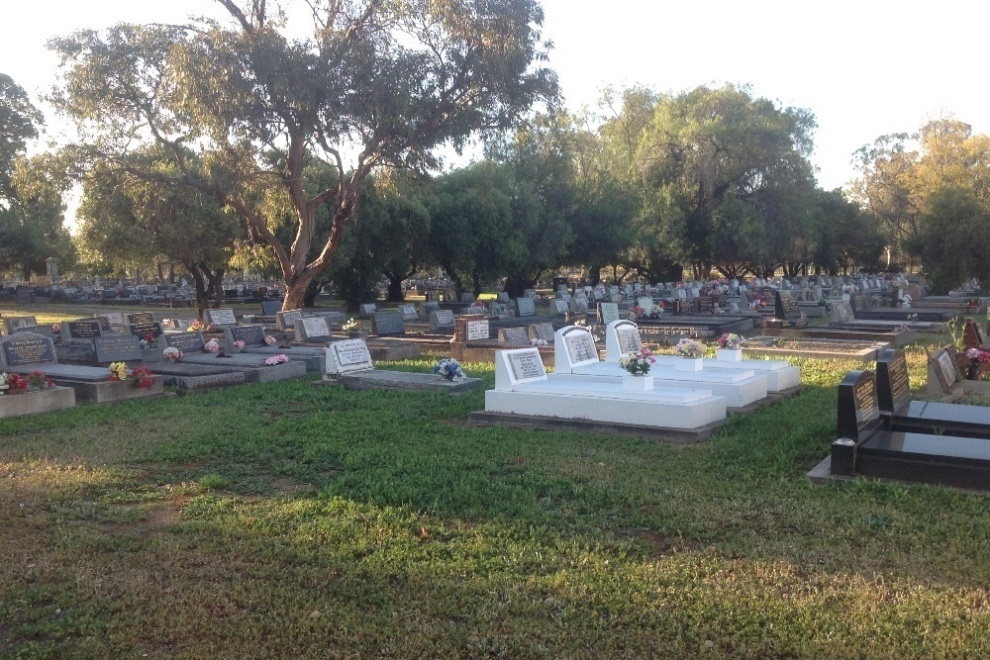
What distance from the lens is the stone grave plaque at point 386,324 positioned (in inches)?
864

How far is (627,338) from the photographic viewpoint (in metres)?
14.0

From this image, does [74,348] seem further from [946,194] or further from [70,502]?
[946,194]

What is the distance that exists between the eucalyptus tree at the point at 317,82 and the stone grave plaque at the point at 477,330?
5.98 metres

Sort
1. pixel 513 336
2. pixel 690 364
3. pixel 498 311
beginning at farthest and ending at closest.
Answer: pixel 498 311 < pixel 513 336 < pixel 690 364

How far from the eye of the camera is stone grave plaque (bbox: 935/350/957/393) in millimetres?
11781

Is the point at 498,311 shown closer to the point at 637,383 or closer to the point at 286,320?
the point at 286,320

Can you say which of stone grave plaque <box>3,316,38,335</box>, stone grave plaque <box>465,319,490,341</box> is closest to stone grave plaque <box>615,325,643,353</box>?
stone grave plaque <box>465,319,490,341</box>

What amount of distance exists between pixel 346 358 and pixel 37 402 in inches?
182

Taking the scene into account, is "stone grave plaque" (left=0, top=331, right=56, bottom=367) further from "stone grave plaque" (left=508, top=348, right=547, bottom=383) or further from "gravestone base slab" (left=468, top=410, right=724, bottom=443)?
"stone grave plaque" (left=508, top=348, right=547, bottom=383)

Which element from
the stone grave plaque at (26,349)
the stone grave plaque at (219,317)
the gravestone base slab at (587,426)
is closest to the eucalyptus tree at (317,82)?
the stone grave plaque at (219,317)

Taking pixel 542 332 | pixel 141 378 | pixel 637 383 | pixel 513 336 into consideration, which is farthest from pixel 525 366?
pixel 542 332

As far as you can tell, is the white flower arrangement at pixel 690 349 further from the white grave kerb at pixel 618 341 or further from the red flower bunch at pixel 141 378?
the red flower bunch at pixel 141 378

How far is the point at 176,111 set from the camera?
22.1m

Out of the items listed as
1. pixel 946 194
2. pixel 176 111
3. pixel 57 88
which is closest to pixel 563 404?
pixel 176 111
